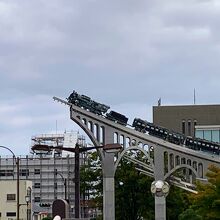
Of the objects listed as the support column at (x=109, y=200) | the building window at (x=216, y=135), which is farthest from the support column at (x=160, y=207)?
the building window at (x=216, y=135)

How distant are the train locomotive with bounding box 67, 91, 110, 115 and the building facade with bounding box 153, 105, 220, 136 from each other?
162 ft

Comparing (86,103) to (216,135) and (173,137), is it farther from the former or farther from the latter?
(216,135)

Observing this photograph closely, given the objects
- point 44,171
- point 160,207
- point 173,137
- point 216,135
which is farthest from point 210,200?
point 44,171

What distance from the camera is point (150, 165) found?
68.2 metres

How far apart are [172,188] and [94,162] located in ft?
28.3

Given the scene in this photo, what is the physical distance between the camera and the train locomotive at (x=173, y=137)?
6869cm

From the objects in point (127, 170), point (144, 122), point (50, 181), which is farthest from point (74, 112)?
point (50, 181)

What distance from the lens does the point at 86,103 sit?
66.2 m

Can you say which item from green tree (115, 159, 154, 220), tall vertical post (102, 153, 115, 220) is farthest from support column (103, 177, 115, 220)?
green tree (115, 159, 154, 220)

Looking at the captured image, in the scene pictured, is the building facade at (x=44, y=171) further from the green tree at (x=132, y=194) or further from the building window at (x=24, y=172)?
the green tree at (x=132, y=194)

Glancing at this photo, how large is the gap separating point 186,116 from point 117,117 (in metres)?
51.1

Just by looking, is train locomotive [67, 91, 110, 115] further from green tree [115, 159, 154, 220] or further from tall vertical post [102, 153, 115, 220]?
green tree [115, 159, 154, 220]

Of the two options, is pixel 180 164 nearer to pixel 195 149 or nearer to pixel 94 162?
pixel 195 149

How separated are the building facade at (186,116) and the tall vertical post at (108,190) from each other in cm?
5118
